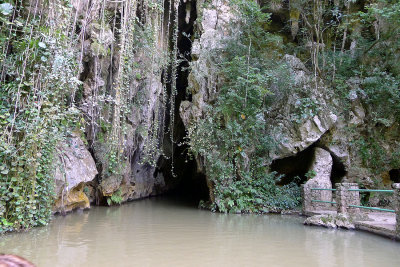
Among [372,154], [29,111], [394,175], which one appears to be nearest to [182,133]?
[372,154]

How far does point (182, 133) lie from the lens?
15945 mm

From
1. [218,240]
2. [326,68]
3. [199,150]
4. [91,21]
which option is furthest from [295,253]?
[326,68]

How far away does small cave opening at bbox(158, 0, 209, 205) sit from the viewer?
42.1 ft

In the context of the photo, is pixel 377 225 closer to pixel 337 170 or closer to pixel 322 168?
pixel 322 168

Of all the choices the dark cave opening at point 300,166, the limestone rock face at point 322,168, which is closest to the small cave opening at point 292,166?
the dark cave opening at point 300,166

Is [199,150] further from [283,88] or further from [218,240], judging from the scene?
[218,240]

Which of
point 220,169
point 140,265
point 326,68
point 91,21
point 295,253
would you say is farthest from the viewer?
point 326,68

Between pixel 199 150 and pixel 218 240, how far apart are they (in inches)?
185

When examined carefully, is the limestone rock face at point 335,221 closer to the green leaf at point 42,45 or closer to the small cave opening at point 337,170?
the small cave opening at point 337,170

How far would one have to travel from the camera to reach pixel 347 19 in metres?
11.9

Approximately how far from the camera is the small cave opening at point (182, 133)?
12817mm

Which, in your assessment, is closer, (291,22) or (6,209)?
(6,209)

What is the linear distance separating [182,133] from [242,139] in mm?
6456

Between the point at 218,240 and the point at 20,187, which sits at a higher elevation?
the point at 20,187
